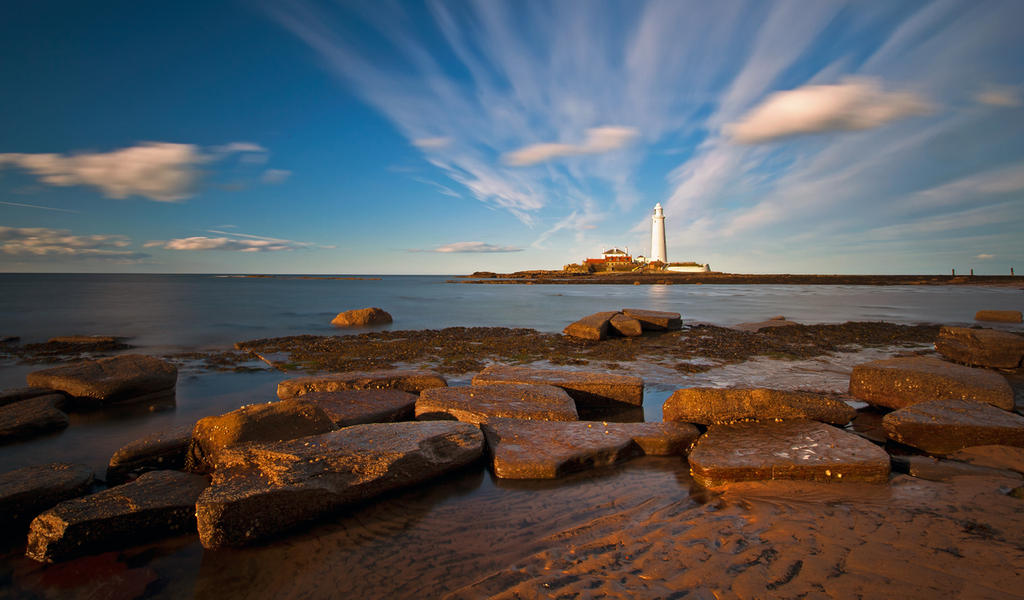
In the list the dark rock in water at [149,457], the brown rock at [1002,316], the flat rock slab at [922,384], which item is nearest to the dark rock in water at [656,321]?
the flat rock slab at [922,384]

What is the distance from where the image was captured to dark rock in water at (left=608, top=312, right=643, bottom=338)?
1273 centimetres

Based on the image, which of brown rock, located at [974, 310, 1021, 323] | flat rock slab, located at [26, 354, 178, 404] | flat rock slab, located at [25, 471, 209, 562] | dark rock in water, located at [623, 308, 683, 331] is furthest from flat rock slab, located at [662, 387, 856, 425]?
brown rock, located at [974, 310, 1021, 323]

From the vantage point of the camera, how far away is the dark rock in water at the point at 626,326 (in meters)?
12.7

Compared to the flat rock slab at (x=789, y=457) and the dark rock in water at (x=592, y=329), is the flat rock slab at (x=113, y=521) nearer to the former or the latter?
the flat rock slab at (x=789, y=457)

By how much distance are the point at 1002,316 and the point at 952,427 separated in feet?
63.2

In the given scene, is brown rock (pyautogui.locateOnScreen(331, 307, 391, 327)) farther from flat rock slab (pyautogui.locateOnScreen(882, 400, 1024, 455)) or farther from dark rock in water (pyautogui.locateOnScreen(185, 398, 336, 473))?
flat rock slab (pyautogui.locateOnScreen(882, 400, 1024, 455))

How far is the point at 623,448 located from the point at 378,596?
7.99 feet

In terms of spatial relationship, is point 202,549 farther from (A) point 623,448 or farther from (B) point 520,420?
(A) point 623,448

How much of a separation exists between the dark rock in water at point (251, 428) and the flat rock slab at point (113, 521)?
574 mm

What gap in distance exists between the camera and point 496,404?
5180 mm

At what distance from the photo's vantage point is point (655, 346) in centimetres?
1127

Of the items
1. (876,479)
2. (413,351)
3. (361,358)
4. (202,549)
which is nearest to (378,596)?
(202,549)

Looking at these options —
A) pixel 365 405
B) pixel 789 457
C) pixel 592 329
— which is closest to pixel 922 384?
pixel 789 457

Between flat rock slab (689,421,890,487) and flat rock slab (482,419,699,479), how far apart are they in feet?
1.14
